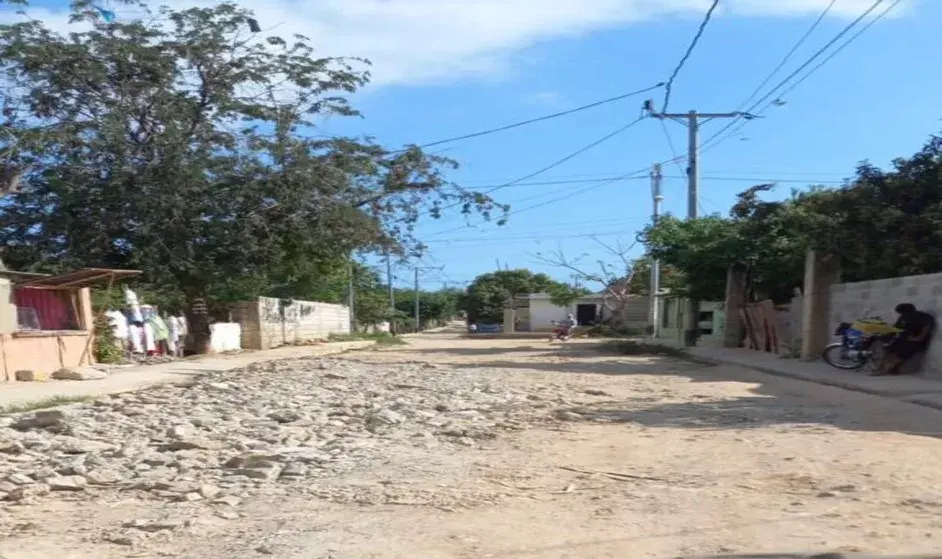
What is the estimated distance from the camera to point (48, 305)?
19.6m

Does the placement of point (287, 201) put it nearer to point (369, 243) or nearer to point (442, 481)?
point (369, 243)

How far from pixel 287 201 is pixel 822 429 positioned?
19.1 metres

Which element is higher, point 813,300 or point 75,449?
point 813,300

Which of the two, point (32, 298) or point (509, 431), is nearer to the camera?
point (509, 431)

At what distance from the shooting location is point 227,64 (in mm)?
26109

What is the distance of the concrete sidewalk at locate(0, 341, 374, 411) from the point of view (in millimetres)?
14196

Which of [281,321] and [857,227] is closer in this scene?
[857,227]

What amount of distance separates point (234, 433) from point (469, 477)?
3.55m

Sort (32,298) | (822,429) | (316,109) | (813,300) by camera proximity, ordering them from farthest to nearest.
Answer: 1. (316,109)
2. (813,300)
3. (32,298)
4. (822,429)

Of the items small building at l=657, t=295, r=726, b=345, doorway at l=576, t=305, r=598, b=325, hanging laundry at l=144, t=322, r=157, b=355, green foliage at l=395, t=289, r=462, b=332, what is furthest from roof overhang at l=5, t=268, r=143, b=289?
green foliage at l=395, t=289, r=462, b=332

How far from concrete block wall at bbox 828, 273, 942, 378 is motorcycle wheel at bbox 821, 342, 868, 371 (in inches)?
39.1

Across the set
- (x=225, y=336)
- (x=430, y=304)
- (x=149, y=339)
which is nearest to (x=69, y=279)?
(x=149, y=339)

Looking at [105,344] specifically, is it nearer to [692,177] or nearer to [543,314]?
[692,177]

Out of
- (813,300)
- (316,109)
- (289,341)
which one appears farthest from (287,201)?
(813,300)
